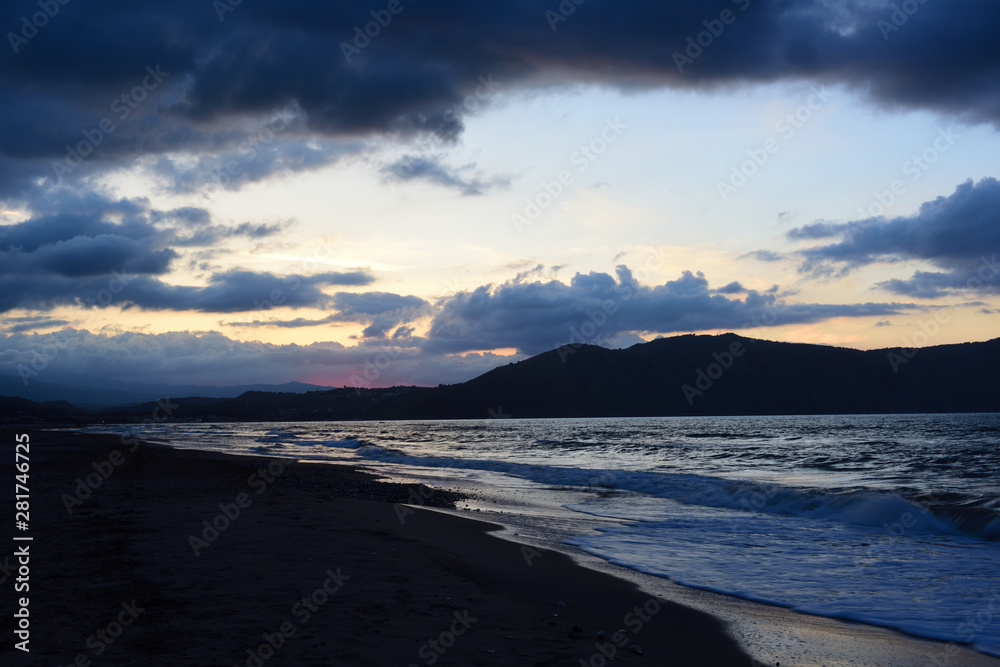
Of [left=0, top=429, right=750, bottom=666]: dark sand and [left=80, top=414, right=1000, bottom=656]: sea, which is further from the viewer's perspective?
[left=80, top=414, right=1000, bottom=656]: sea

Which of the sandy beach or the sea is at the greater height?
the sandy beach

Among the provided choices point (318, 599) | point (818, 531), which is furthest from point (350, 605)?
point (818, 531)

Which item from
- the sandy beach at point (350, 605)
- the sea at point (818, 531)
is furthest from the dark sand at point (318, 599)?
the sea at point (818, 531)

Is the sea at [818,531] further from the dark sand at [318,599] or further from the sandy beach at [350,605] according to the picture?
the dark sand at [318,599]

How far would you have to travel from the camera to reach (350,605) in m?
7.13

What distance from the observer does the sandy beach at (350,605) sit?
5763 mm

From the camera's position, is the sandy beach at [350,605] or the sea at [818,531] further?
the sea at [818,531]

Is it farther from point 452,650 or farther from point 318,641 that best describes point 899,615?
point 318,641

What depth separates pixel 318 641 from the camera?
5898 mm

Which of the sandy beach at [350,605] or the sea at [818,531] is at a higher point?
the sandy beach at [350,605]

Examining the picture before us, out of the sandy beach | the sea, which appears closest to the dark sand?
the sandy beach

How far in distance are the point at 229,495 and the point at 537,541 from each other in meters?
8.86

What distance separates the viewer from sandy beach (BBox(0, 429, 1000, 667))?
5763mm

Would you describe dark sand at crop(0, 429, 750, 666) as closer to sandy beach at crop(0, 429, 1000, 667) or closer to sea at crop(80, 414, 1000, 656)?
sandy beach at crop(0, 429, 1000, 667)
